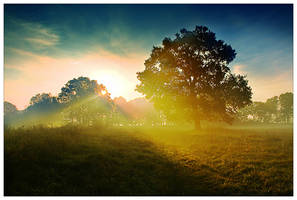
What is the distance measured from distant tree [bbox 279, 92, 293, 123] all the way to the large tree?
80.4 m

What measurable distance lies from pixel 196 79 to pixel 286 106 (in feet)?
283

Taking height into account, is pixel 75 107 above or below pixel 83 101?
below

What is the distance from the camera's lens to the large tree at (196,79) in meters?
19.6

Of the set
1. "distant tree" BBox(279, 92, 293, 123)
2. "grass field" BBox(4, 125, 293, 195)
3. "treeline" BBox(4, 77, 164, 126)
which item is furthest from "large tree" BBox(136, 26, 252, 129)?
"distant tree" BBox(279, 92, 293, 123)

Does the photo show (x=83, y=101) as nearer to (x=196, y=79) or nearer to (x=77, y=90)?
(x=77, y=90)

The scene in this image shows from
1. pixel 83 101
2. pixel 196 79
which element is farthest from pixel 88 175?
pixel 83 101

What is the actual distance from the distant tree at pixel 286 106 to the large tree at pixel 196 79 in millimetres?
80403

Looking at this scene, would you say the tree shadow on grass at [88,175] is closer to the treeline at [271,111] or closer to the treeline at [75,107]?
the treeline at [75,107]

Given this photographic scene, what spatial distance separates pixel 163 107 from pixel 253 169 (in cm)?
1459

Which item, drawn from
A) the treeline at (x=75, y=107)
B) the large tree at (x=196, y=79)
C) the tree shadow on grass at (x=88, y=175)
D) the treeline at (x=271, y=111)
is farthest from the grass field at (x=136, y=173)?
the treeline at (x=271, y=111)

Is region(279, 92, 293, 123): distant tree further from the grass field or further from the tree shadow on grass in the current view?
the tree shadow on grass

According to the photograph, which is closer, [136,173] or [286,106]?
[136,173]

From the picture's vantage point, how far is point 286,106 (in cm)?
7425

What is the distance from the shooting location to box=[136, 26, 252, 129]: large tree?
19.6m
